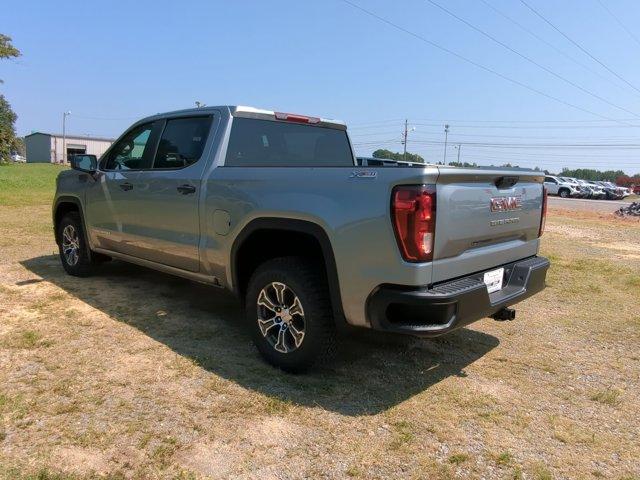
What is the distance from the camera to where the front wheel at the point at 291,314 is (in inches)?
131

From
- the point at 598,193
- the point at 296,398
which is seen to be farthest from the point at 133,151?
the point at 598,193

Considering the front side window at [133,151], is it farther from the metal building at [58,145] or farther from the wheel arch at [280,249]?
the metal building at [58,145]

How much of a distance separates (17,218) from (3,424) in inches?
402

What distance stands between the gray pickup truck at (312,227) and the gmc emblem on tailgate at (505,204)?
0.01 metres

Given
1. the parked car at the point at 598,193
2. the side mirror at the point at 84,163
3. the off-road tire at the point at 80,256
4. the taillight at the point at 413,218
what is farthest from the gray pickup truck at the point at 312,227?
the parked car at the point at 598,193

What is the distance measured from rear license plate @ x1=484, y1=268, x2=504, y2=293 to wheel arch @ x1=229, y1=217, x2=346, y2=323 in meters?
0.98

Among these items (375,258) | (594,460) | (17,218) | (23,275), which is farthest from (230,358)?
(17,218)

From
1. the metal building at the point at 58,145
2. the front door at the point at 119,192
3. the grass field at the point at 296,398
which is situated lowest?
the grass field at the point at 296,398

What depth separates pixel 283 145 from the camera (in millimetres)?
4609

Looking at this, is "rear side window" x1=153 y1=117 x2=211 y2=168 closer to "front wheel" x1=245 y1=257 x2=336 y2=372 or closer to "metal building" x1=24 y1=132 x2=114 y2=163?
"front wheel" x1=245 y1=257 x2=336 y2=372

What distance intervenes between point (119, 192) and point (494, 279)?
364cm

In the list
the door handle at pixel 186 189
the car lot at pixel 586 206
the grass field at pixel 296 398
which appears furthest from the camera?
Result: the car lot at pixel 586 206

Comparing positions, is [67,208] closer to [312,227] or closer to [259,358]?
[259,358]

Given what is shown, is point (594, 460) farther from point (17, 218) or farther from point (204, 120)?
point (17, 218)
